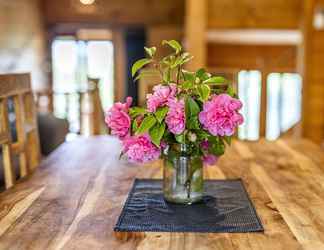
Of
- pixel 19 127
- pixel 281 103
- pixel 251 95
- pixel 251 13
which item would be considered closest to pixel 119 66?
pixel 251 95

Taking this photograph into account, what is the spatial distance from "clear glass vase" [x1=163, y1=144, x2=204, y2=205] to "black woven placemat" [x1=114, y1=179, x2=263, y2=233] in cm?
3

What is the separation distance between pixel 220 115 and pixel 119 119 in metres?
0.32

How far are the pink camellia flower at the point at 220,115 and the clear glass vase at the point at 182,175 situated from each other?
13 cm

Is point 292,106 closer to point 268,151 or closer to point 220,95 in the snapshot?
point 268,151

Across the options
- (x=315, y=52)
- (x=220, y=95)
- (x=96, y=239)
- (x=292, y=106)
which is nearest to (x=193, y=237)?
(x=96, y=239)

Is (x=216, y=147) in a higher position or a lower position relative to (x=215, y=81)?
lower

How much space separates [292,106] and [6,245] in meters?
5.47

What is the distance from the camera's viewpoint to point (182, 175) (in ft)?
4.33

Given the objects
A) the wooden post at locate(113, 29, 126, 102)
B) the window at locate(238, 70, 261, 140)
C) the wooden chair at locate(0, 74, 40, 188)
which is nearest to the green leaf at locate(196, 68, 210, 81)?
the wooden chair at locate(0, 74, 40, 188)

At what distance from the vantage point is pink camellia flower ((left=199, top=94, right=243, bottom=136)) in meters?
1.19

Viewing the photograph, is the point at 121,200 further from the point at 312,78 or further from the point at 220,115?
the point at 312,78

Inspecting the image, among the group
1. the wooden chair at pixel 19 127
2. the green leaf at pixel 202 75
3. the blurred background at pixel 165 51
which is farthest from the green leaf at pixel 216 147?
the blurred background at pixel 165 51

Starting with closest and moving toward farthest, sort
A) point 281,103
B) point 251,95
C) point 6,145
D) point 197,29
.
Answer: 1. point 6,145
2. point 197,29
3. point 281,103
4. point 251,95

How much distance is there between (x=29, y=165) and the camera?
2.11m
